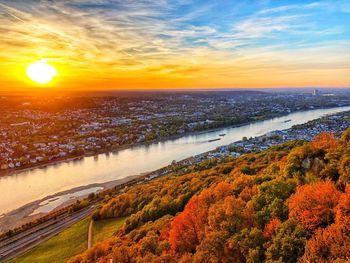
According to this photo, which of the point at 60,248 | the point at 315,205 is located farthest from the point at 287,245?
the point at 60,248

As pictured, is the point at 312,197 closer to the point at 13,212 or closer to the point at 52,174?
the point at 13,212

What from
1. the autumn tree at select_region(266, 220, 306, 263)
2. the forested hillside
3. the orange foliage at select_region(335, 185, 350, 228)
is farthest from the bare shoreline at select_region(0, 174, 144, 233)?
the orange foliage at select_region(335, 185, 350, 228)

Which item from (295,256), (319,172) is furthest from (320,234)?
(319,172)

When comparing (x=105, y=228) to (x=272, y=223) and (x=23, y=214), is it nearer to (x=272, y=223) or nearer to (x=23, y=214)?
(x=23, y=214)

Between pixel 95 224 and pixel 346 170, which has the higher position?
pixel 346 170

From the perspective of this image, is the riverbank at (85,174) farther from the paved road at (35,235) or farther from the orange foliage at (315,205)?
the orange foliage at (315,205)

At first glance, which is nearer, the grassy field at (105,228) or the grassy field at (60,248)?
the grassy field at (60,248)

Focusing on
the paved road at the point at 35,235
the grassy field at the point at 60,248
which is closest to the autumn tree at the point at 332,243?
the grassy field at the point at 60,248
